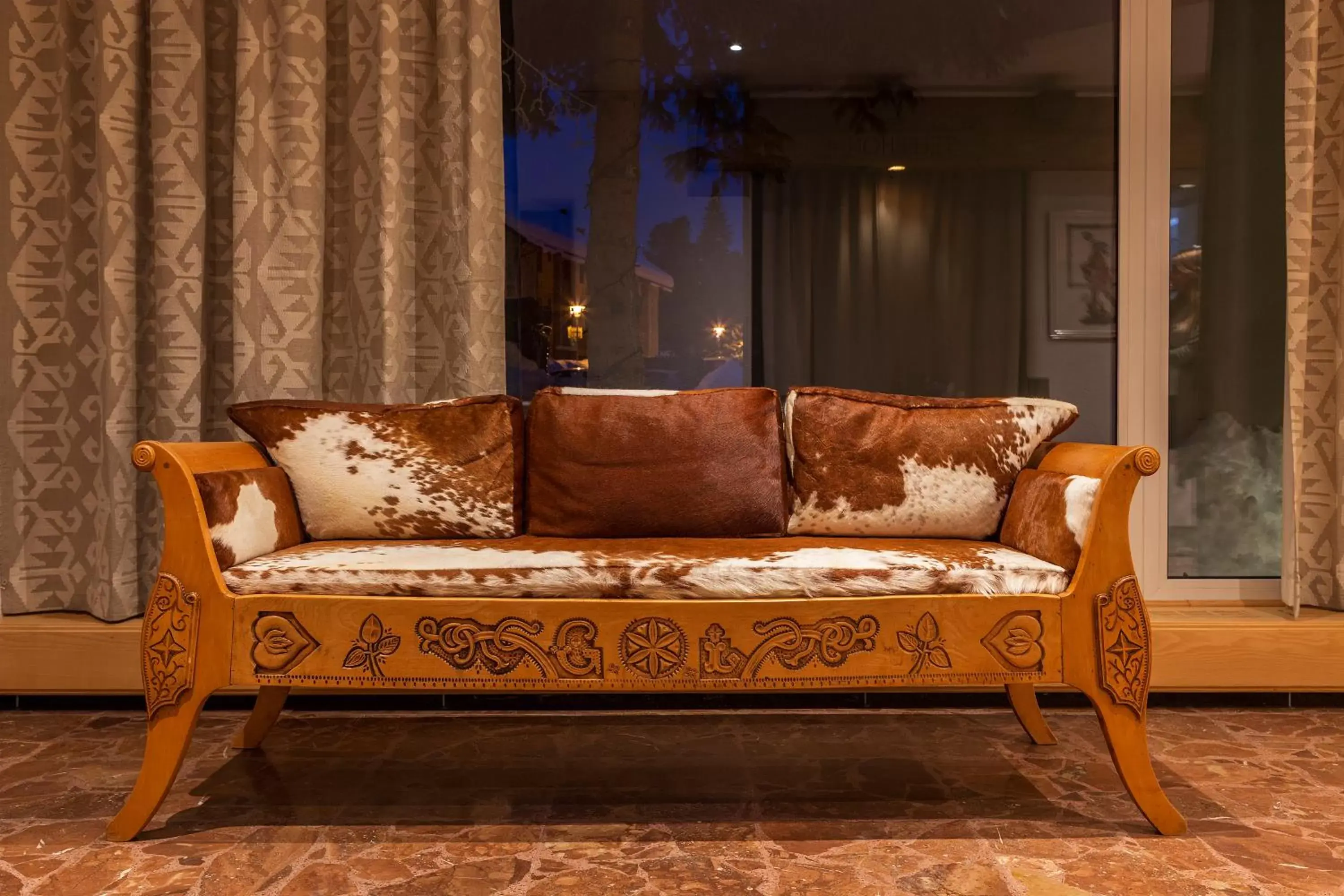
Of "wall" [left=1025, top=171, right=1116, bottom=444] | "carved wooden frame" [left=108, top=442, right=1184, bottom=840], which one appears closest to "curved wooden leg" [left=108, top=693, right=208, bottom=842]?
"carved wooden frame" [left=108, top=442, right=1184, bottom=840]

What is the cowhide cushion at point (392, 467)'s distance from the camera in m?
2.11

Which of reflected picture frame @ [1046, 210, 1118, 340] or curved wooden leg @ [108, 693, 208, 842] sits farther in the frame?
reflected picture frame @ [1046, 210, 1118, 340]

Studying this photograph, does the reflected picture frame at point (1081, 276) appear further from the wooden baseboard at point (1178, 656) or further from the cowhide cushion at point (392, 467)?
the cowhide cushion at point (392, 467)

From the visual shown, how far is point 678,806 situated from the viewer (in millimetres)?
1917

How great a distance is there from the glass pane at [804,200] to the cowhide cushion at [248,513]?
3.48 feet

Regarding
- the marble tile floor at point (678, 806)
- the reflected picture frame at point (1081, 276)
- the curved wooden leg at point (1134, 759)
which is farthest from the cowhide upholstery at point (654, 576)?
the reflected picture frame at point (1081, 276)

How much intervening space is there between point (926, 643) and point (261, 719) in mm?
1555

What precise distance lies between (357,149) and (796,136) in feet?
4.36

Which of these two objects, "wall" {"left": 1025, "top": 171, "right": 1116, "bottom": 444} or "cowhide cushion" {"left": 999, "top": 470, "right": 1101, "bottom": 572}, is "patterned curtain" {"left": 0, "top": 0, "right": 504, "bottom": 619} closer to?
"cowhide cushion" {"left": 999, "top": 470, "right": 1101, "bottom": 572}

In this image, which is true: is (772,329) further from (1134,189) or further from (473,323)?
(1134,189)

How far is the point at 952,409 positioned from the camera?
2.21 metres

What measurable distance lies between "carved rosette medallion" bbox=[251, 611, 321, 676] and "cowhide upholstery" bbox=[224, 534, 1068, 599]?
2.1 inches

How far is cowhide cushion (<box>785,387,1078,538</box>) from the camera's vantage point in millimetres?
2131

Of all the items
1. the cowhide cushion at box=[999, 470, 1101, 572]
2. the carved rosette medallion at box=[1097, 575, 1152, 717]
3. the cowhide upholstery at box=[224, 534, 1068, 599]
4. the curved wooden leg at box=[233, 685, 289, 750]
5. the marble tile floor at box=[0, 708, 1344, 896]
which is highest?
the cowhide cushion at box=[999, 470, 1101, 572]
